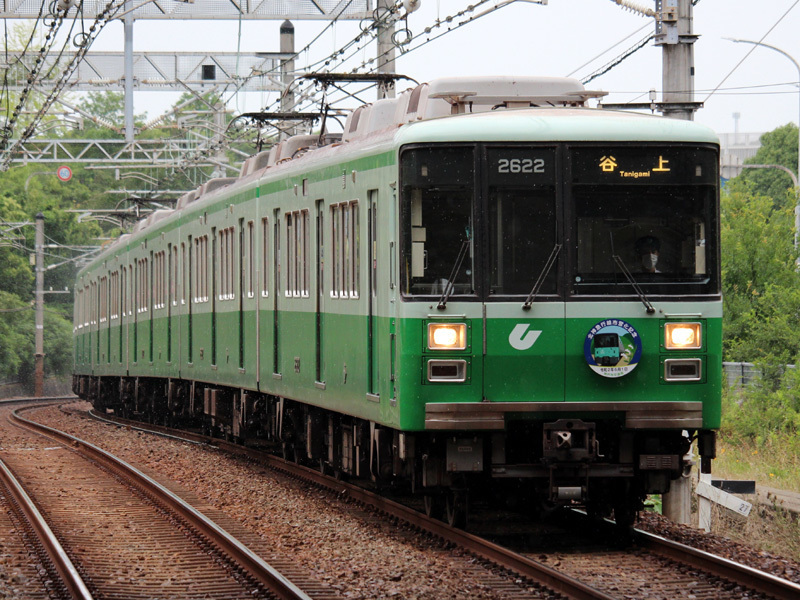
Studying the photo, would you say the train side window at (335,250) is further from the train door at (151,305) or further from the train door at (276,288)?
the train door at (151,305)

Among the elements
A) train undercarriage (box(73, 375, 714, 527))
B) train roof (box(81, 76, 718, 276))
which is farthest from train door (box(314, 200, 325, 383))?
train undercarriage (box(73, 375, 714, 527))

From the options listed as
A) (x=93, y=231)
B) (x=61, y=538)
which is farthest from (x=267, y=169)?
(x=93, y=231)

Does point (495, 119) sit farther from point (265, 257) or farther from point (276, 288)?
point (265, 257)

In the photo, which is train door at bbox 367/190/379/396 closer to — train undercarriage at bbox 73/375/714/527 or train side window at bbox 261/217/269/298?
train undercarriage at bbox 73/375/714/527

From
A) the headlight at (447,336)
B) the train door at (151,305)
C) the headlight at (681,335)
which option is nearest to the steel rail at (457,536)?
the headlight at (447,336)

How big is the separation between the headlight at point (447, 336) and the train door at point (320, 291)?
10.3 feet

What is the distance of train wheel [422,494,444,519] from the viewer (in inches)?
416

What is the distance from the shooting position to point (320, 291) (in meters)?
12.5

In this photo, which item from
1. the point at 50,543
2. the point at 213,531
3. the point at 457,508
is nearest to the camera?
the point at 457,508

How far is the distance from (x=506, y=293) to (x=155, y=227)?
1409 centimetres

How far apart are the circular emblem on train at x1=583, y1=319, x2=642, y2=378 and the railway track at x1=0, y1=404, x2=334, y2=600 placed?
2.50 meters

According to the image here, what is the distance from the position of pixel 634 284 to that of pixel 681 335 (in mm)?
470

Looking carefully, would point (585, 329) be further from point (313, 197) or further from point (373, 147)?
point (313, 197)

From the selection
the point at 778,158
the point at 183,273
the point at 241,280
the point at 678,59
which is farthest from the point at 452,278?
the point at 778,158
